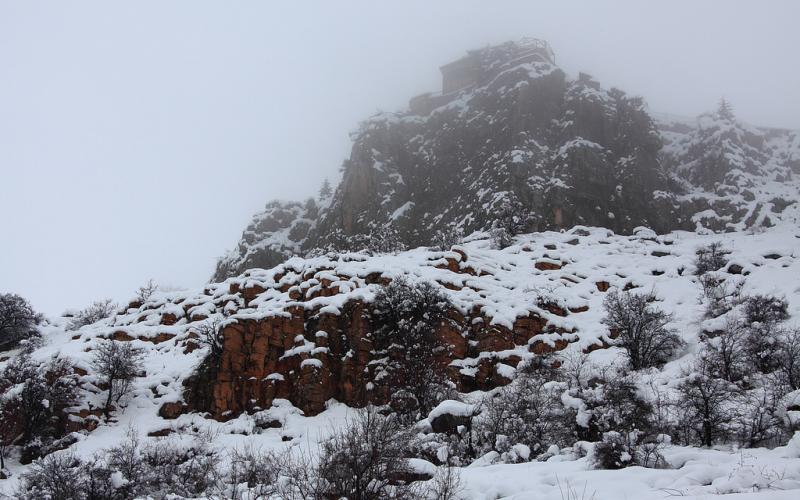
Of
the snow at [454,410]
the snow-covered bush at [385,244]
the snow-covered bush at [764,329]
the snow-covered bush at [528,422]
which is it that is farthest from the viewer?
the snow-covered bush at [385,244]

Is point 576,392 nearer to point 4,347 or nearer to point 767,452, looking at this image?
point 767,452

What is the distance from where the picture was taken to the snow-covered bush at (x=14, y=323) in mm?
35812

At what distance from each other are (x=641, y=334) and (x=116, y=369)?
86.5 feet

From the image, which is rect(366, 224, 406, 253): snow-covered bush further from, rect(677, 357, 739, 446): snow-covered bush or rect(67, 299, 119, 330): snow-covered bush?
rect(677, 357, 739, 446): snow-covered bush

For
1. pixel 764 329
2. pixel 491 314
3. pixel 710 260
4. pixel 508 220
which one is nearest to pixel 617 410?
pixel 764 329

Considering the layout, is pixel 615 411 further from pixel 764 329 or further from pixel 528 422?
pixel 764 329

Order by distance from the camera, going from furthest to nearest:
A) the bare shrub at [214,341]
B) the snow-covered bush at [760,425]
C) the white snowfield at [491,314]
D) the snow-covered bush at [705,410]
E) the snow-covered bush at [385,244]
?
the snow-covered bush at [385,244] → the bare shrub at [214,341] → the snow-covered bush at [705,410] → the snow-covered bush at [760,425] → the white snowfield at [491,314]

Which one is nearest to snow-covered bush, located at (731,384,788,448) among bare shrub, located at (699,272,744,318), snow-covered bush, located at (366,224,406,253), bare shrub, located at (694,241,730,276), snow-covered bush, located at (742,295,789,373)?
snow-covered bush, located at (742,295,789,373)

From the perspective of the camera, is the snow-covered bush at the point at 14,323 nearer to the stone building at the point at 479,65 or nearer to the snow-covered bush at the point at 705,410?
the snow-covered bush at the point at 705,410

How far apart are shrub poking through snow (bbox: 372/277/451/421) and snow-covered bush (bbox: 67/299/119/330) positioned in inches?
1071

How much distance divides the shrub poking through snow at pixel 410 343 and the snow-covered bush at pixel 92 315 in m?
27.2

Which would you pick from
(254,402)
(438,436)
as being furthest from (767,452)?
(254,402)

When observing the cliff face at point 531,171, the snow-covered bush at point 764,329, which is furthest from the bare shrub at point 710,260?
the cliff face at point 531,171

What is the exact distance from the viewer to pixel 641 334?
2098cm
